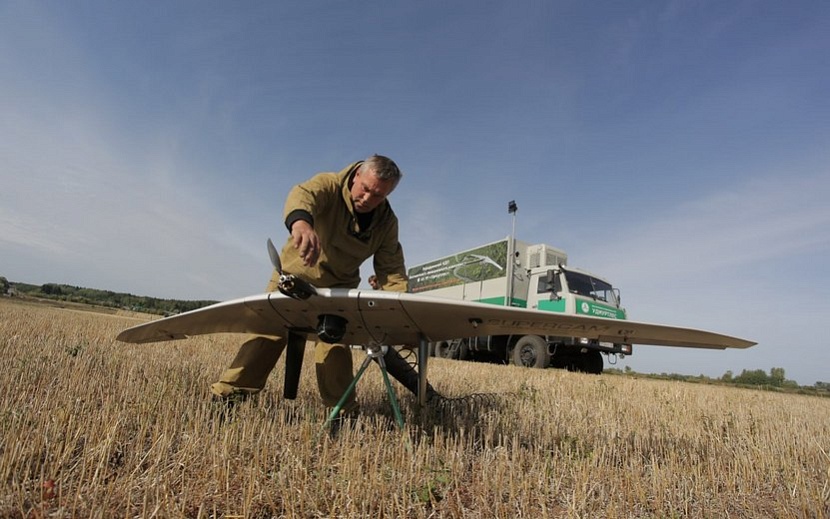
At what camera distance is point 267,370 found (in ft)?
11.0

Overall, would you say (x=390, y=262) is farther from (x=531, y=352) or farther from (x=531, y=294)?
(x=531, y=294)

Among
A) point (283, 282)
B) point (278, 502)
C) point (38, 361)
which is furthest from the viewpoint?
point (38, 361)

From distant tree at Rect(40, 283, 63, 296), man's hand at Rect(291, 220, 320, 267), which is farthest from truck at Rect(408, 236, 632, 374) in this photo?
distant tree at Rect(40, 283, 63, 296)

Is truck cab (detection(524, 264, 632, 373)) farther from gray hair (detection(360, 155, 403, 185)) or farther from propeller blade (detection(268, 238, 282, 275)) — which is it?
propeller blade (detection(268, 238, 282, 275))

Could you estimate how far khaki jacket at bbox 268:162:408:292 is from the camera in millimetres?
2979

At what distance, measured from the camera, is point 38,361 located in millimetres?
4000

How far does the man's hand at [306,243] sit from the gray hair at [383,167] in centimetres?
67

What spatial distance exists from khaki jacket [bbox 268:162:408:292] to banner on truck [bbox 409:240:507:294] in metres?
9.35

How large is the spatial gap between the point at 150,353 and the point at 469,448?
5159 millimetres

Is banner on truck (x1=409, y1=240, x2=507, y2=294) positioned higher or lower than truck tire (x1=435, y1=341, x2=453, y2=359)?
higher

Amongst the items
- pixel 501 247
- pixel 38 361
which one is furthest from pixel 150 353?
pixel 501 247

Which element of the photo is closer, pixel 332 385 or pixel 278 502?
pixel 278 502

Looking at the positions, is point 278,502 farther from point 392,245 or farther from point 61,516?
point 392,245

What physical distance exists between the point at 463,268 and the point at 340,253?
13005 mm
